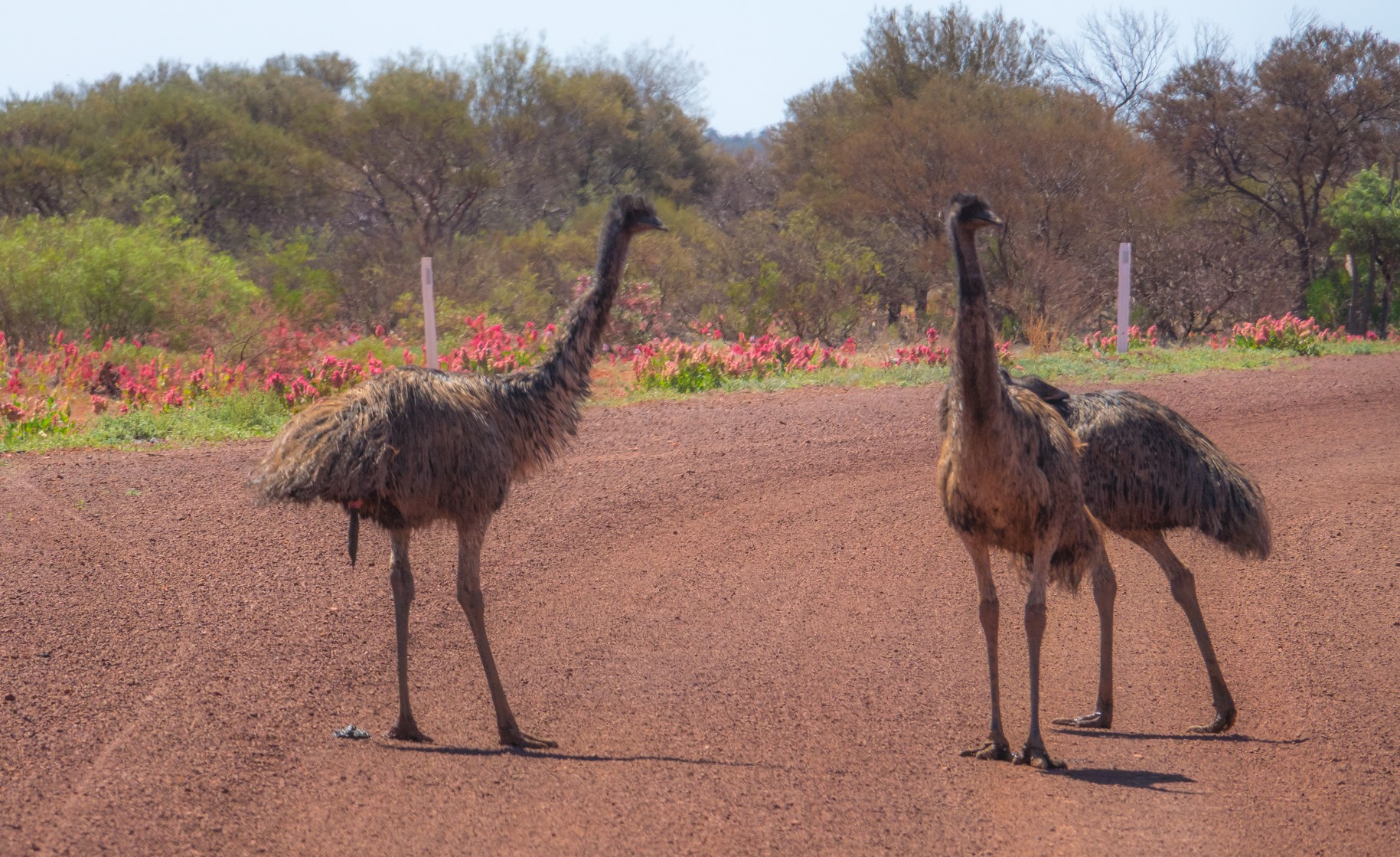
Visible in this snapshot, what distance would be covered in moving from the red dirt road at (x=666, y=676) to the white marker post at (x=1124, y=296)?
6.49 meters

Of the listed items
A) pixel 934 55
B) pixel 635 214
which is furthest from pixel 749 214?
pixel 635 214

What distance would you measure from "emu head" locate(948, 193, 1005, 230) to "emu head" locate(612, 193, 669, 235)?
4.80 ft

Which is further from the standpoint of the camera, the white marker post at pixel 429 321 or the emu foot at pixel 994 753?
the white marker post at pixel 429 321

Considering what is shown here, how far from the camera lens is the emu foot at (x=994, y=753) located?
4.94 metres

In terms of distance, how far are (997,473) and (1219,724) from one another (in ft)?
5.32

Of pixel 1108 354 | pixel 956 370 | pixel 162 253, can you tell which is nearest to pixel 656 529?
pixel 956 370

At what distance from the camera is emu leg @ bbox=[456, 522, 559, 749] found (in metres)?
5.04

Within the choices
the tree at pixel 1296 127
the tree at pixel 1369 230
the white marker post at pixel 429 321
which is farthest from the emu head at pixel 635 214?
the tree at pixel 1296 127

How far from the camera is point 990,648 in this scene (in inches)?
203

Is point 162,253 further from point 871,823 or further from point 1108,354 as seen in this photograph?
point 871,823

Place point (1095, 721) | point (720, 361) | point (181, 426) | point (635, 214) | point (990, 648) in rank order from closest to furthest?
point (990, 648)
point (1095, 721)
point (635, 214)
point (181, 426)
point (720, 361)

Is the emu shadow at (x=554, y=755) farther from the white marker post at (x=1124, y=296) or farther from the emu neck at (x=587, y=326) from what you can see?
the white marker post at (x=1124, y=296)

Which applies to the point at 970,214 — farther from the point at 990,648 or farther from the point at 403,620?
the point at 403,620

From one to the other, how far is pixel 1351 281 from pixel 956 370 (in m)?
21.6
